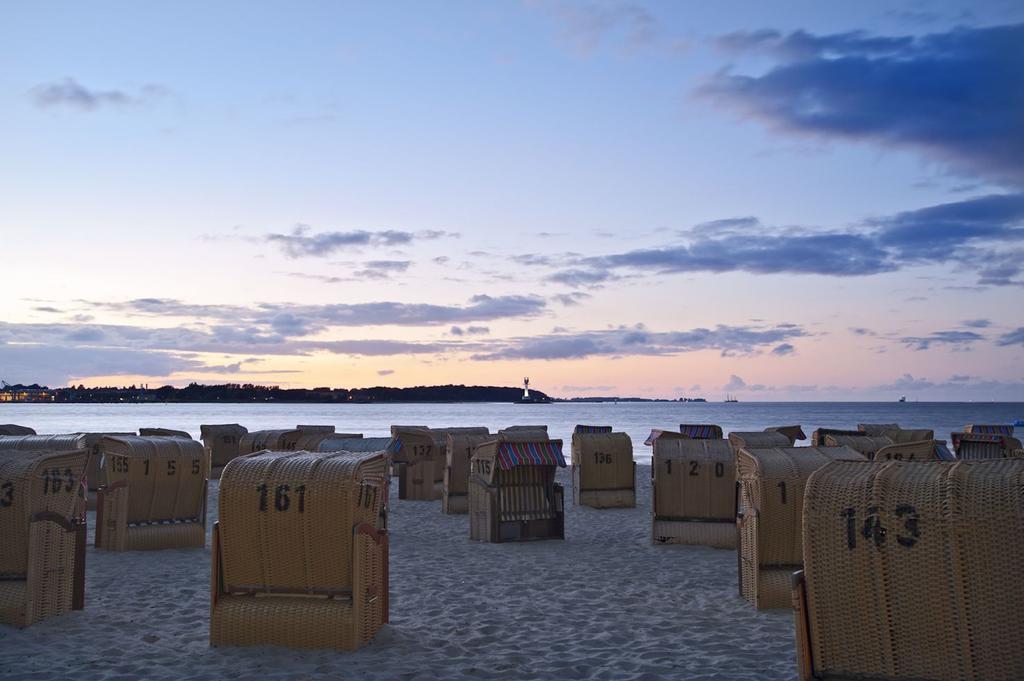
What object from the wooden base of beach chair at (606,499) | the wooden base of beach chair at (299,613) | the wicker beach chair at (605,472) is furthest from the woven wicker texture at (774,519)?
the wooden base of beach chair at (606,499)

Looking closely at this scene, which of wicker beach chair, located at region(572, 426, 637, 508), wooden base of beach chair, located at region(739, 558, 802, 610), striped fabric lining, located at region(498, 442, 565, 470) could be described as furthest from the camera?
wicker beach chair, located at region(572, 426, 637, 508)

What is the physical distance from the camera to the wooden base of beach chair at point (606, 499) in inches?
894

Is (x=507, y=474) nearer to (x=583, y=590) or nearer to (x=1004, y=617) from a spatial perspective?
(x=583, y=590)

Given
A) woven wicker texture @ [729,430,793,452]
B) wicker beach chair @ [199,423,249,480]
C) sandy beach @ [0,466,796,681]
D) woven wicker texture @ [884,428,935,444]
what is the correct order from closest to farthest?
sandy beach @ [0,466,796,681] → woven wicker texture @ [729,430,793,452] → woven wicker texture @ [884,428,935,444] → wicker beach chair @ [199,423,249,480]

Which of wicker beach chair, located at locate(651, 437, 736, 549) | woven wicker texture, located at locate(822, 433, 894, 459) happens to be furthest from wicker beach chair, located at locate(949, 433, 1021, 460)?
wicker beach chair, located at locate(651, 437, 736, 549)

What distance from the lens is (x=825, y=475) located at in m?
5.98

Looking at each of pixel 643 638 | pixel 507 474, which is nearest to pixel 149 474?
pixel 507 474

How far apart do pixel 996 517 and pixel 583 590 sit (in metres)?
7.28

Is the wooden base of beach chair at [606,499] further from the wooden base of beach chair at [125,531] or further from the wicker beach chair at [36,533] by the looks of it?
the wicker beach chair at [36,533]

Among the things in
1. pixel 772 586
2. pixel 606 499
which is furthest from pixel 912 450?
pixel 606 499

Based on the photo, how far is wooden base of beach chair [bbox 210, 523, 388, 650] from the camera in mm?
8617

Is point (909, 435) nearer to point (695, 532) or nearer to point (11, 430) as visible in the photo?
point (695, 532)

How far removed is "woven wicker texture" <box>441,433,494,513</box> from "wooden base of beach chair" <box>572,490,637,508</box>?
2987mm

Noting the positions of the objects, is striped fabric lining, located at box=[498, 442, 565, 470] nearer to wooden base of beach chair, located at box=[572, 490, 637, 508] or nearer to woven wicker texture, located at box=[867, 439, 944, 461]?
woven wicker texture, located at box=[867, 439, 944, 461]
